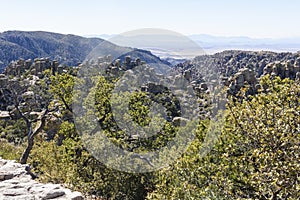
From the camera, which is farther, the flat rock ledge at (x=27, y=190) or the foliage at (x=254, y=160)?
the flat rock ledge at (x=27, y=190)

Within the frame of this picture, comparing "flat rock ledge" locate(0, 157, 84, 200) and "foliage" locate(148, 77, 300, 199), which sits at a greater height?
"foliage" locate(148, 77, 300, 199)

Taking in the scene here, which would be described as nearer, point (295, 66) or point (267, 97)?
point (267, 97)

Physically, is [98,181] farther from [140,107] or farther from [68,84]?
[68,84]

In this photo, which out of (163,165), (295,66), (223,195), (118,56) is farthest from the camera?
(118,56)

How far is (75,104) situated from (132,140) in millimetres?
5302

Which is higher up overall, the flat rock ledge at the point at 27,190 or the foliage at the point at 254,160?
the foliage at the point at 254,160

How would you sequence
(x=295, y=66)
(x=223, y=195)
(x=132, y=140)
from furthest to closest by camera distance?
(x=295, y=66)
(x=132, y=140)
(x=223, y=195)

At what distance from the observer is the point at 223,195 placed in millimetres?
9812

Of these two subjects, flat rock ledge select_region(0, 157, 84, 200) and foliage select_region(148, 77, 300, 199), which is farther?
flat rock ledge select_region(0, 157, 84, 200)

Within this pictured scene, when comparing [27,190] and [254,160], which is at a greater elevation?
[254,160]

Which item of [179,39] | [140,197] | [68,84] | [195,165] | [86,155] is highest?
[179,39]

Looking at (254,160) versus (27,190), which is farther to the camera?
(27,190)

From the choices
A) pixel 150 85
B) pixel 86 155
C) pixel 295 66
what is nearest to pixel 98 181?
pixel 86 155

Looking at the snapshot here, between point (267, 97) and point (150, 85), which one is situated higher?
point (267, 97)
